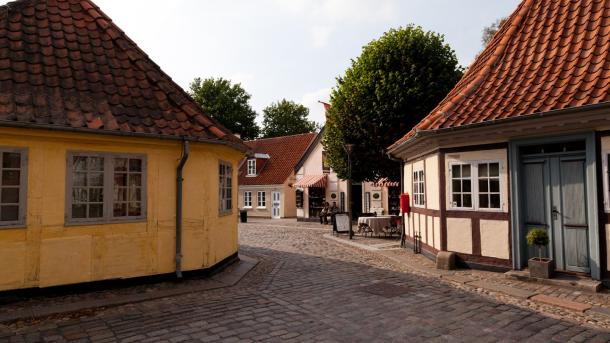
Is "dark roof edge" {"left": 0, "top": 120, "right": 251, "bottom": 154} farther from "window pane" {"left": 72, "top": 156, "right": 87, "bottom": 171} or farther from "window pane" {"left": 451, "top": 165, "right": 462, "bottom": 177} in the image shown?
"window pane" {"left": 451, "top": 165, "right": 462, "bottom": 177}

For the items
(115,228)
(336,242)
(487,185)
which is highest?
(487,185)

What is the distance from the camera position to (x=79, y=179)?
745cm

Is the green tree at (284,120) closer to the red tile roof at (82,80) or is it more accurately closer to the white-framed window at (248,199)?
the white-framed window at (248,199)

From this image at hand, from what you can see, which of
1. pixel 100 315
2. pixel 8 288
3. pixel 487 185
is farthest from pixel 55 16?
pixel 487 185

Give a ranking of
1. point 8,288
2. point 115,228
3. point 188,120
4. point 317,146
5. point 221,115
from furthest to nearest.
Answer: point 221,115, point 317,146, point 188,120, point 115,228, point 8,288

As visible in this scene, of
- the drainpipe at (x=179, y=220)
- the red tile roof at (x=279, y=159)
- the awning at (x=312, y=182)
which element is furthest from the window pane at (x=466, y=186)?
the red tile roof at (x=279, y=159)

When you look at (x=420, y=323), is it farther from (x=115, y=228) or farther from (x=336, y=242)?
(x=336, y=242)

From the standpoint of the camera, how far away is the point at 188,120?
868 cm

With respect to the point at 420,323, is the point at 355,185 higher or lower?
higher

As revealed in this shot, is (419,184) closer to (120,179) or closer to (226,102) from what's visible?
(120,179)

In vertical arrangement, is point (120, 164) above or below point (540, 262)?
above

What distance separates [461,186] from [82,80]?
27.7 feet

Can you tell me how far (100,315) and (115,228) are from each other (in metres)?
1.98

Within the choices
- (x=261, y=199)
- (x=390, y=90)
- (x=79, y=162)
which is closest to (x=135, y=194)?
(x=79, y=162)
